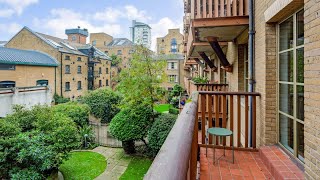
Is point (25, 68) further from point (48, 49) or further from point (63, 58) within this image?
point (63, 58)

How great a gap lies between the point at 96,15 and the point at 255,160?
62.8m

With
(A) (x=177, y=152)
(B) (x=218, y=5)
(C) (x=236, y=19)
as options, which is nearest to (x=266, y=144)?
(C) (x=236, y=19)

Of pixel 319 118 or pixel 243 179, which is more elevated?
pixel 319 118

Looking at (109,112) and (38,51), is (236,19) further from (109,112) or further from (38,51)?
→ (38,51)

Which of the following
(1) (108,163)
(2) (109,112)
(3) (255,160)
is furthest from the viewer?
(2) (109,112)

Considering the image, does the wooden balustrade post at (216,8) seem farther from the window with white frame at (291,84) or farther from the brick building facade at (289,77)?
the window with white frame at (291,84)

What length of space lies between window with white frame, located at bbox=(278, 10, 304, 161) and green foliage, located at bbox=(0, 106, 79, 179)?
787 cm

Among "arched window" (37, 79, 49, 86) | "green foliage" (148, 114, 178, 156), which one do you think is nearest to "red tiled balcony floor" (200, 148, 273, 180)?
"green foliage" (148, 114, 178, 156)

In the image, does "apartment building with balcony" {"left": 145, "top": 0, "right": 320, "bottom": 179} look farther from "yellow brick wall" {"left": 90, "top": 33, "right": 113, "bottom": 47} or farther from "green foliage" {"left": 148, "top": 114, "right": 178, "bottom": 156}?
"yellow brick wall" {"left": 90, "top": 33, "right": 113, "bottom": 47}

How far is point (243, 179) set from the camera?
3.03m

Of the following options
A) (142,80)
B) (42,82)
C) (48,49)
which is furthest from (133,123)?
(48,49)

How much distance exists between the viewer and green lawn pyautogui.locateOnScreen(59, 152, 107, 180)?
1086 centimetres

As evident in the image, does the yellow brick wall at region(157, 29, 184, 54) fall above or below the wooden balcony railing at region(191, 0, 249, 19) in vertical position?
above

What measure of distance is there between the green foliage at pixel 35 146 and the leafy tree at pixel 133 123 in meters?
3.24
